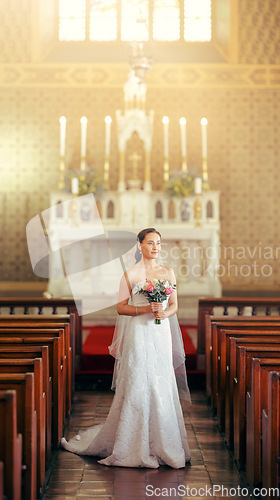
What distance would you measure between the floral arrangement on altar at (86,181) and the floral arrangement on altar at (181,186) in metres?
1.16

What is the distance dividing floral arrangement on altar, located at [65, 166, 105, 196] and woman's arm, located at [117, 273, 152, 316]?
589cm

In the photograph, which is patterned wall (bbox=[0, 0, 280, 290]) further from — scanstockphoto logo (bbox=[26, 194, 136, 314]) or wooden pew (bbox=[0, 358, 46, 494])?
wooden pew (bbox=[0, 358, 46, 494])

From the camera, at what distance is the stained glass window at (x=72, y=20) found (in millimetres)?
12992

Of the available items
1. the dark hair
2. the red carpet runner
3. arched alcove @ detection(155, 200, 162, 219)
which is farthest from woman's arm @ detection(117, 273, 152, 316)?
arched alcove @ detection(155, 200, 162, 219)

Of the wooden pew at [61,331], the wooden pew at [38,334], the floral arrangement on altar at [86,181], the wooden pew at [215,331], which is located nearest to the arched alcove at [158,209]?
the floral arrangement on altar at [86,181]

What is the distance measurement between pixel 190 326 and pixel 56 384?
466 centimetres

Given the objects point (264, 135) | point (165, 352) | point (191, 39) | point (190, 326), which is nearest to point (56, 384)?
point (165, 352)

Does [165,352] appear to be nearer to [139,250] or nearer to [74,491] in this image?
[139,250]

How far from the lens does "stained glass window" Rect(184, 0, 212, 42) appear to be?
42.5 feet

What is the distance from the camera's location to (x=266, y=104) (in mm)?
12312

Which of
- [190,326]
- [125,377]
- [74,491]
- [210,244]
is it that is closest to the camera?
[74,491]

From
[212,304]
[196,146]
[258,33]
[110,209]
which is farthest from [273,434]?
[258,33]

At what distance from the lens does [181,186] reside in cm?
1036

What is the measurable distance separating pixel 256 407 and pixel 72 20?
11.2 metres
